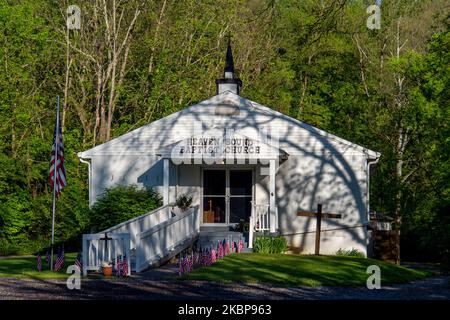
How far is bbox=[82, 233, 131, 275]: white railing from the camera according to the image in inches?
914

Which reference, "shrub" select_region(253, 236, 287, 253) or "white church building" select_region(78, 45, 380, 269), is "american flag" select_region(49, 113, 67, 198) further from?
"white church building" select_region(78, 45, 380, 269)

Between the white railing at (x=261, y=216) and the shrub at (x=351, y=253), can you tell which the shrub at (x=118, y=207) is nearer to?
the white railing at (x=261, y=216)

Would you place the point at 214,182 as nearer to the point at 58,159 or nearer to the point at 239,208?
the point at 239,208

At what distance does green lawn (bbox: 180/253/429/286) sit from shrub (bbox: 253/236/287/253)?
4.44 feet

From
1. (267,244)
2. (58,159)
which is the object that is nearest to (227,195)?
(267,244)

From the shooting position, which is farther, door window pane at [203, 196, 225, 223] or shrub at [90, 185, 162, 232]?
door window pane at [203, 196, 225, 223]

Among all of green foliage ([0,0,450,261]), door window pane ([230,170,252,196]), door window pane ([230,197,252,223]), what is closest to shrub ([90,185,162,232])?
door window pane ([230,197,252,223])

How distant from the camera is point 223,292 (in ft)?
62.2

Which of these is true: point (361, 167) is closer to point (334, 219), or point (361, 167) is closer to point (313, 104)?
point (334, 219)

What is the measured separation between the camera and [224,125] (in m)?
33.3

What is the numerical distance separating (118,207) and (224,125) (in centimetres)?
529

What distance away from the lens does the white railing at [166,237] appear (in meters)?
23.9

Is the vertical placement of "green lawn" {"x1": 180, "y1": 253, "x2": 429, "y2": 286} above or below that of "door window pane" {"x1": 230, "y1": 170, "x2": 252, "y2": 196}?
below
